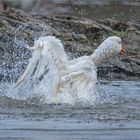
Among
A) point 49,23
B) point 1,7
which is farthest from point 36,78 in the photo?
point 1,7

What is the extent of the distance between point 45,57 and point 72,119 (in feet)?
7.92

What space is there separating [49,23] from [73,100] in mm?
10804

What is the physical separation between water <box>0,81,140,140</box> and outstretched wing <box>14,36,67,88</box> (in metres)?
0.51

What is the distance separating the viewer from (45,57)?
16781 millimetres

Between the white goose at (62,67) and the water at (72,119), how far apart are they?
43cm

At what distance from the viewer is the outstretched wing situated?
16.7 m

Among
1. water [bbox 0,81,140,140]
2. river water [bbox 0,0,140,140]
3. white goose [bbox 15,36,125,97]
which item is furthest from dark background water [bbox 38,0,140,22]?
water [bbox 0,81,140,140]

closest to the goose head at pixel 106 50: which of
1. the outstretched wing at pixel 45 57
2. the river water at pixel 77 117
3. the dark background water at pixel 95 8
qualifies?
the outstretched wing at pixel 45 57

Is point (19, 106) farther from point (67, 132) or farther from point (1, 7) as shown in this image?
point (1, 7)

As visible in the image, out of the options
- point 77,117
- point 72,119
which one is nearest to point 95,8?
point 77,117

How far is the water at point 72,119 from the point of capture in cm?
1312

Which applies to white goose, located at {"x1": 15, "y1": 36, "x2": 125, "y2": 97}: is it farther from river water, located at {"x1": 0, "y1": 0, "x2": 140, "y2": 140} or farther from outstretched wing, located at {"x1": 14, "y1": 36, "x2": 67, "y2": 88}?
river water, located at {"x1": 0, "y1": 0, "x2": 140, "y2": 140}

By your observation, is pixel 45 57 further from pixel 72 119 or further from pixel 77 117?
pixel 72 119

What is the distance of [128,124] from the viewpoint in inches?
556
